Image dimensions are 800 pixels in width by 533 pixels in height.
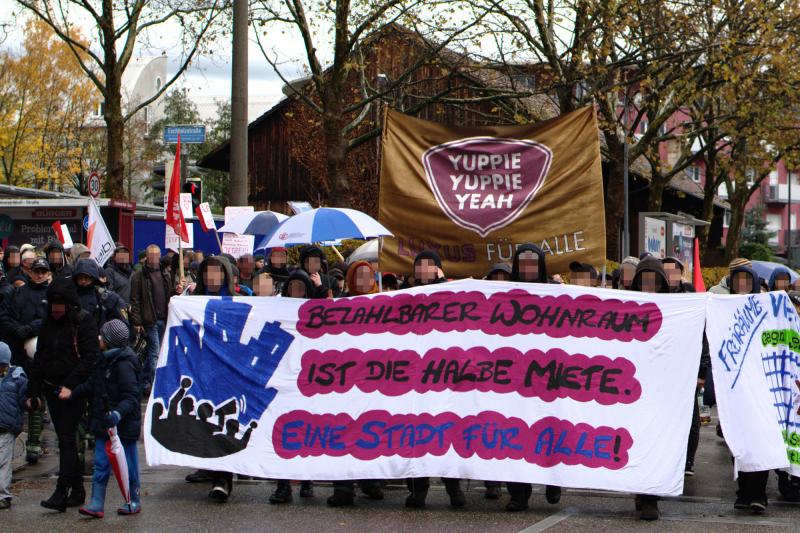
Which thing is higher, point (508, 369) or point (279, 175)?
point (279, 175)

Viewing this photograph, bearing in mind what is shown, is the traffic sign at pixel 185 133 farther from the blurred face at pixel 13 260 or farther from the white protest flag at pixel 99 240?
the blurred face at pixel 13 260

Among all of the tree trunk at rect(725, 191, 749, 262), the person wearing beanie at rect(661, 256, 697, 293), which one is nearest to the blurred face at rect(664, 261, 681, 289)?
the person wearing beanie at rect(661, 256, 697, 293)

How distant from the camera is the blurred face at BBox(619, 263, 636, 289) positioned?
11.7 meters

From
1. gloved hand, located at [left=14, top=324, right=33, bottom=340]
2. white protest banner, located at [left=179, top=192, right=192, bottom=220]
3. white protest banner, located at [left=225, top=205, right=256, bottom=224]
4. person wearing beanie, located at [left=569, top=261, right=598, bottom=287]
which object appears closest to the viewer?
person wearing beanie, located at [left=569, top=261, right=598, bottom=287]

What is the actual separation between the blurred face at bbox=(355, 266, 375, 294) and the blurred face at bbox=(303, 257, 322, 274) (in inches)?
49.4

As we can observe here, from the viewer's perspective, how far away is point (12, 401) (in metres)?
8.51

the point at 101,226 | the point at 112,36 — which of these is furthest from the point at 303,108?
the point at 101,226

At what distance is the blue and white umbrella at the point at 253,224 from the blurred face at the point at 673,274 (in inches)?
238

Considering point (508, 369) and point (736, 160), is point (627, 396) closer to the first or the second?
point (508, 369)

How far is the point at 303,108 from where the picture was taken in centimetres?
3847

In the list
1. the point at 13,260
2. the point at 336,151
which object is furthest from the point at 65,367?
the point at 336,151

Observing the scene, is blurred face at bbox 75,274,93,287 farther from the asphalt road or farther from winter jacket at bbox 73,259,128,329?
the asphalt road

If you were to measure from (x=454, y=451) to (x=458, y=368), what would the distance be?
60 cm

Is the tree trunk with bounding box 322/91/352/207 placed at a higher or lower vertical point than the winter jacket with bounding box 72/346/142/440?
higher
